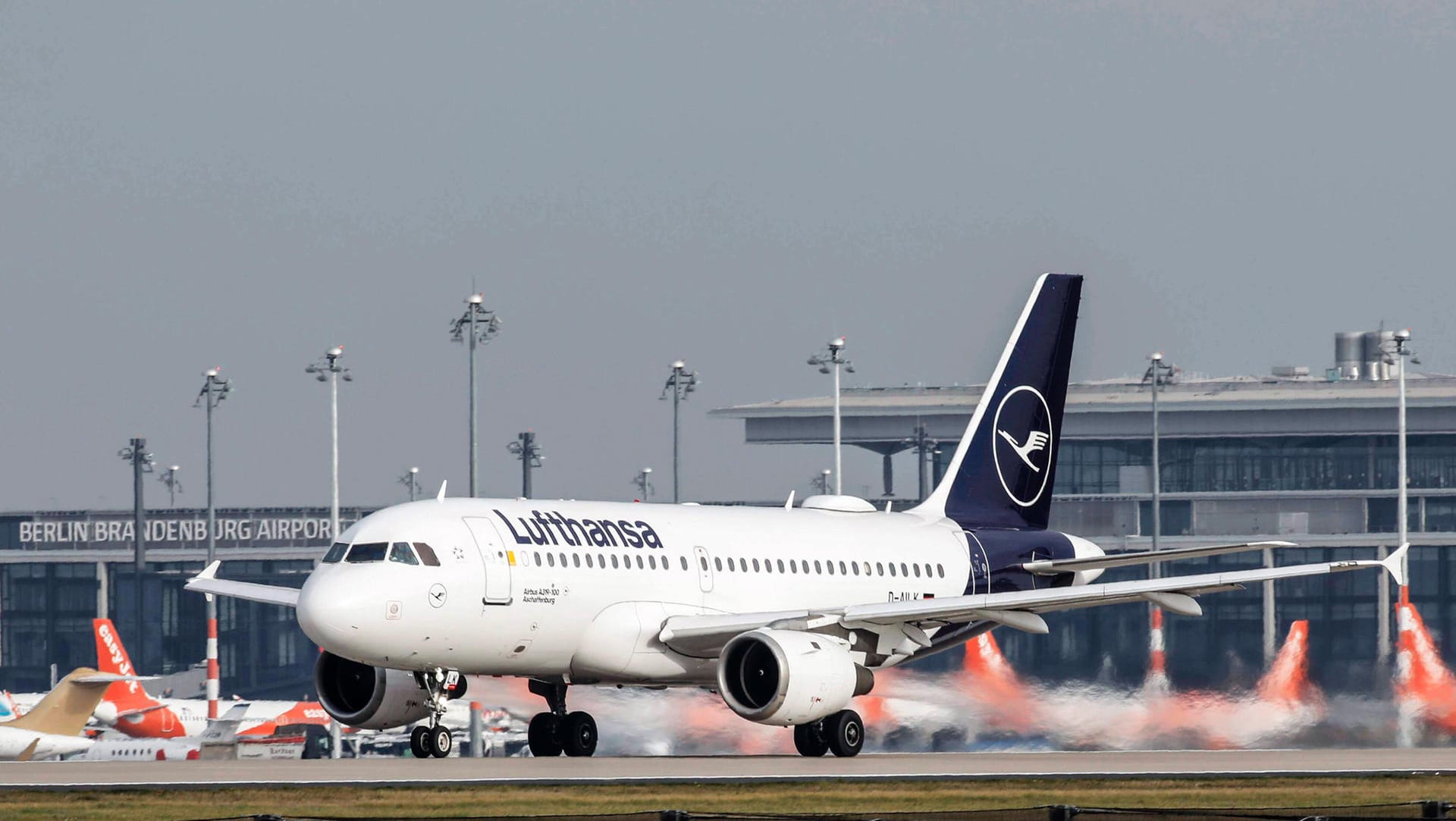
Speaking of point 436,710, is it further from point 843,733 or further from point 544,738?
point 843,733

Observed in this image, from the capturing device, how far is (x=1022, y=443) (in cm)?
4775

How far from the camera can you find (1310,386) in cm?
13200

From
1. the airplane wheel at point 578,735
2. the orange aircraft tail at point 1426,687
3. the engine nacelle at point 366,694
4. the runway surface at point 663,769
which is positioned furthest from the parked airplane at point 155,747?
the orange aircraft tail at point 1426,687

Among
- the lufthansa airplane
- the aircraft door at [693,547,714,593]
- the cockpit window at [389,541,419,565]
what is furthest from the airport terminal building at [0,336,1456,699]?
the cockpit window at [389,541,419,565]

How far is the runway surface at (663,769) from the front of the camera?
1153 inches

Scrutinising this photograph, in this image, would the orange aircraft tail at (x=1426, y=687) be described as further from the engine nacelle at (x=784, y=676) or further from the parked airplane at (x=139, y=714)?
the parked airplane at (x=139, y=714)

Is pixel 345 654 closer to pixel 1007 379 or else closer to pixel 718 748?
pixel 718 748

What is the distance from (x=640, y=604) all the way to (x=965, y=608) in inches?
213

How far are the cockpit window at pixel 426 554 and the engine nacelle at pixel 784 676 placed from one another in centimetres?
487

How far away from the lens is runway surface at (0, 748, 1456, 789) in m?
29.3

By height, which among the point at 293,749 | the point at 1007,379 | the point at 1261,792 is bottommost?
the point at 293,749

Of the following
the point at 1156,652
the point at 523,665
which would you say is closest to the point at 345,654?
the point at 523,665

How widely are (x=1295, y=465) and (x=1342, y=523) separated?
581 centimetres

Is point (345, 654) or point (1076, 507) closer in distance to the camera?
point (345, 654)
